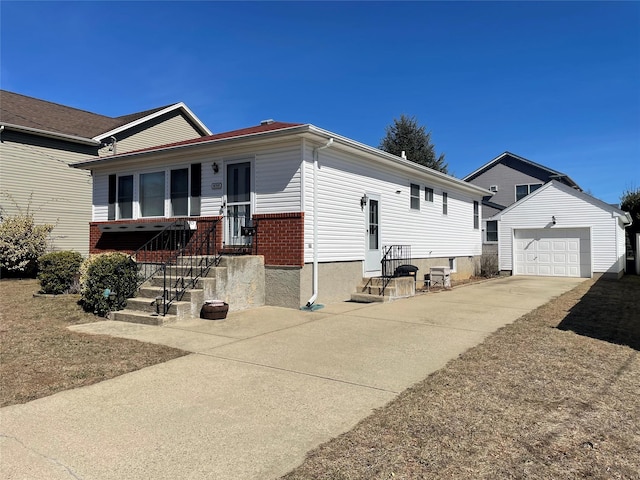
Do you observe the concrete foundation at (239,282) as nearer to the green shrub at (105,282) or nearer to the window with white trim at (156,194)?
the green shrub at (105,282)

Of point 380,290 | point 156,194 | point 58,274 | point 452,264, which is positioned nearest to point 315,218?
point 380,290

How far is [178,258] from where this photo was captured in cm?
1031

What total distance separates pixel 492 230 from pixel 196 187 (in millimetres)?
16815

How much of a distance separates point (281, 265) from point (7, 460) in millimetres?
7048

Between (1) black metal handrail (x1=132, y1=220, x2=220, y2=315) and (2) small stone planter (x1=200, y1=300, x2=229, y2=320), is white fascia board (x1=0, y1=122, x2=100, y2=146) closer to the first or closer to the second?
(1) black metal handrail (x1=132, y1=220, x2=220, y2=315)

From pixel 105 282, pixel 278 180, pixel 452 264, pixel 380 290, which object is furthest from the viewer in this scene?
pixel 452 264

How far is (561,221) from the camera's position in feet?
65.2

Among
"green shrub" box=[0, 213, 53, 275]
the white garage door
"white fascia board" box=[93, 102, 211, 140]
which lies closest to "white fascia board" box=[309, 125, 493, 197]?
the white garage door

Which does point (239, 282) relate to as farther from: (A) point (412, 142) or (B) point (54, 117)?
(A) point (412, 142)

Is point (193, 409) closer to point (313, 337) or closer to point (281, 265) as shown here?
point (313, 337)

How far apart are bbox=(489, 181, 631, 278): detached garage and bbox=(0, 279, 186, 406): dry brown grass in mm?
18760

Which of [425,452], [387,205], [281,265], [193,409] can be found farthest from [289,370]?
[387,205]

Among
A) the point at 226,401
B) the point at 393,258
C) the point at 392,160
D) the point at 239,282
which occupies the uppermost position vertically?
the point at 392,160

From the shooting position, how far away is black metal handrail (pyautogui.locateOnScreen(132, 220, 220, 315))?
862 centimetres
